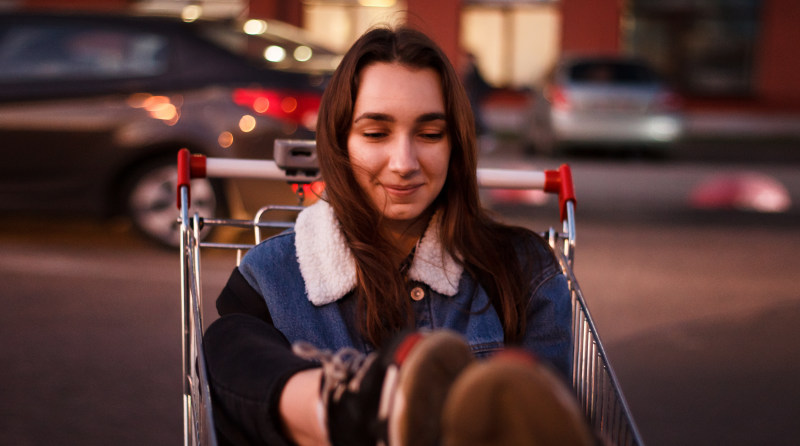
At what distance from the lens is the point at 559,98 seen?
14.1m

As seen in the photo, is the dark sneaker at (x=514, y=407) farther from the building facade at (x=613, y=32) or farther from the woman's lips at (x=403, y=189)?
the building facade at (x=613, y=32)

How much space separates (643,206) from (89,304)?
20.4ft

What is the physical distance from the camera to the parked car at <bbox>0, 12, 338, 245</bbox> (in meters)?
6.90

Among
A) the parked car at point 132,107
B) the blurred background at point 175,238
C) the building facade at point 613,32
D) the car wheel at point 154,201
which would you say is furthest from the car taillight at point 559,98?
the car wheel at point 154,201

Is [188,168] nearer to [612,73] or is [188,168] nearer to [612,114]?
[612,114]

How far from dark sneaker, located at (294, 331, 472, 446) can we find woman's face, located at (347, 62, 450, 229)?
616 millimetres

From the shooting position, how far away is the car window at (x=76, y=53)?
718cm

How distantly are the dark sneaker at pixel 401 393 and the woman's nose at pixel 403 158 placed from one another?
59 centimetres

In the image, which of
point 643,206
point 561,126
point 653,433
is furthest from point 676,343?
point 561,126

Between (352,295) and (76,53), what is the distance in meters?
5.77

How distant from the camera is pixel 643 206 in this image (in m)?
10.1

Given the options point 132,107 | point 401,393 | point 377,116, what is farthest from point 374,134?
point 132,107

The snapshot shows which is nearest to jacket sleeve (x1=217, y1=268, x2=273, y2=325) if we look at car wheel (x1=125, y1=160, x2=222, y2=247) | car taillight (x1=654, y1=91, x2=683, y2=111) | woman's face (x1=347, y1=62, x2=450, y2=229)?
woman's face (x1=347, y1=62, x2=450, y2=229)

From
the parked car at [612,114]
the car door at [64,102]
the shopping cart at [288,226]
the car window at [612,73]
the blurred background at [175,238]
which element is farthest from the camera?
the car window at [612,73]
